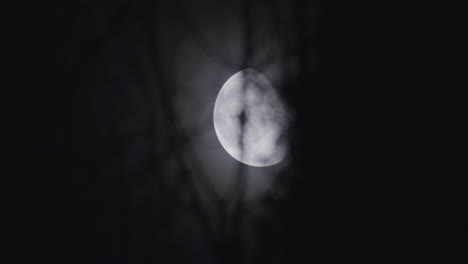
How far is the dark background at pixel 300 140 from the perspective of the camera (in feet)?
4.93

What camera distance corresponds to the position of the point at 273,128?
7.80 ft

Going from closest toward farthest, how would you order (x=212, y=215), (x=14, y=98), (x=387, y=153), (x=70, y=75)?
(x=14, y=98)
(x=70, y=75)
(x=387, y=153)
(x=212, y=215)

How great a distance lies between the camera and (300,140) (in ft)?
6.47

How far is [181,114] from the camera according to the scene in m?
2.27

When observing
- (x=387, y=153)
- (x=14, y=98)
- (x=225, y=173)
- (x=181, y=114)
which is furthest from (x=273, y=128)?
(x=14, y=98)

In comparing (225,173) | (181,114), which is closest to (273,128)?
(225,173)

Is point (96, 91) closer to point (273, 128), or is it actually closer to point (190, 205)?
point (190, 205)

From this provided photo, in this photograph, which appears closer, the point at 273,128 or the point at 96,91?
the point at 96,91

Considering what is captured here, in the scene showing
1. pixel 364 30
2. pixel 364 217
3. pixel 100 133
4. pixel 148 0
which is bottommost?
pixel 364 217

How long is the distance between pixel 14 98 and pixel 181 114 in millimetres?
1031

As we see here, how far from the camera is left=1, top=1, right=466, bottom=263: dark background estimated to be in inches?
59.1

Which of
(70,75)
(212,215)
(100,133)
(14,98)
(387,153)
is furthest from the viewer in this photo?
(212,215)

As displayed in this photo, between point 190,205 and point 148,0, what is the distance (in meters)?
1.41

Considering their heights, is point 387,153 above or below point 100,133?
below
